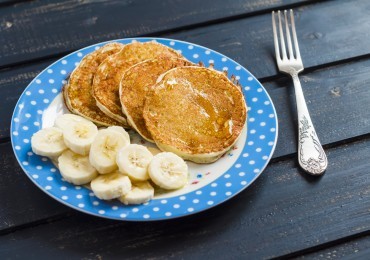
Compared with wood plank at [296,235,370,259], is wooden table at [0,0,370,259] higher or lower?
higher

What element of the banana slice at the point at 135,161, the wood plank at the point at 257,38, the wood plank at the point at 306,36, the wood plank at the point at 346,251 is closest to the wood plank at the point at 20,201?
the banana slice at the point at 135,161

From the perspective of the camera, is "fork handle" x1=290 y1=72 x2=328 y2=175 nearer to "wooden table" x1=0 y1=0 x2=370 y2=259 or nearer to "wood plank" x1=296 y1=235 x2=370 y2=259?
"wooden table" x1=0 y1=0 x2=370 y2=259

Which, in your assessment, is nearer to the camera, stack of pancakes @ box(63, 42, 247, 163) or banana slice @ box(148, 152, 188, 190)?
banana slice @ box(148, 152, 188, 190)

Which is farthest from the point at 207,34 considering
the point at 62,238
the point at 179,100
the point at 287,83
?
the point at 62,238

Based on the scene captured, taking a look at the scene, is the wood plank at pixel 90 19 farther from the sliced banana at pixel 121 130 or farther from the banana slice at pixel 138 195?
the banana slice at pixel 138 195

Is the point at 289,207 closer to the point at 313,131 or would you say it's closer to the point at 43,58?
the point at 313,131

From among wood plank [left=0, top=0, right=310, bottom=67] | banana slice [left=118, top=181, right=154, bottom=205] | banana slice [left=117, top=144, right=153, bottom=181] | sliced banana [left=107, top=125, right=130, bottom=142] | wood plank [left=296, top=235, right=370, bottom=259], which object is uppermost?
wood plank [left=0, top=0, right=310, bottom=67]

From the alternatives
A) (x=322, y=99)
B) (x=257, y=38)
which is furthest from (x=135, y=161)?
(x=257, y=38)

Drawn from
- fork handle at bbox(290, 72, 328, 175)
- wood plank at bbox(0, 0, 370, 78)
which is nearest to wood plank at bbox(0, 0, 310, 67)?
wood plank at bbox(0, 0, 370, 78)
